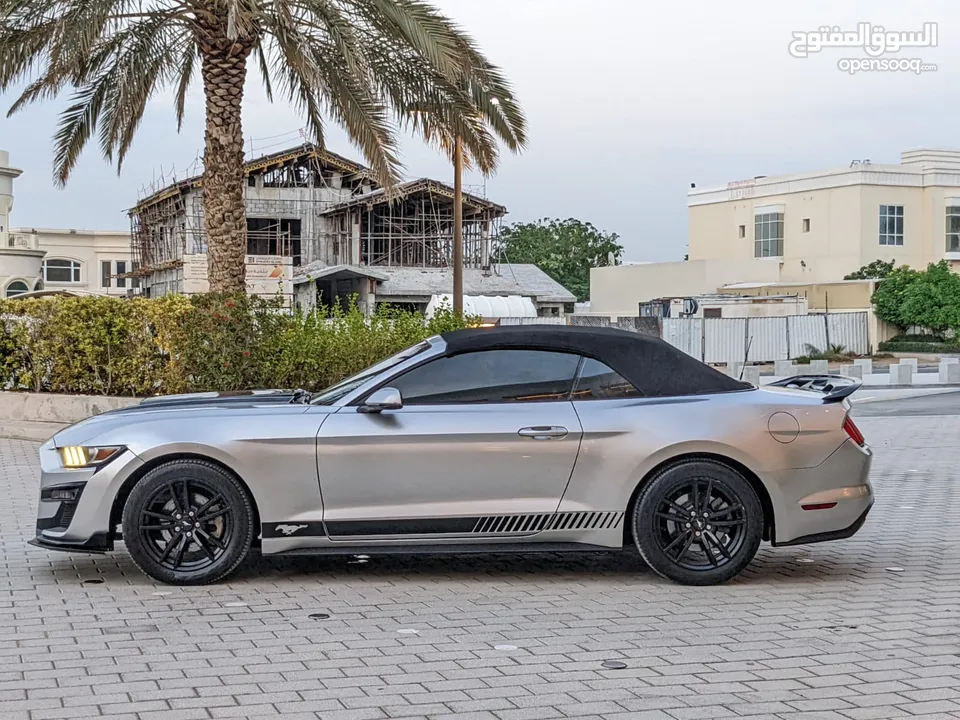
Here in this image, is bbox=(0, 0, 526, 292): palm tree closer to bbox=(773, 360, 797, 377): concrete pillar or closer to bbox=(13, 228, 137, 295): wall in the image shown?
bbox=(773, 360, 797, 377): concrete pillar

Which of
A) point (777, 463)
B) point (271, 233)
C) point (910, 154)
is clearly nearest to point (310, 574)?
point (777, 463)

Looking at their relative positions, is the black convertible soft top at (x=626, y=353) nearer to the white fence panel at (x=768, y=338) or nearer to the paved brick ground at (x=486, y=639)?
the paved brick ground at (x=486, y=639)

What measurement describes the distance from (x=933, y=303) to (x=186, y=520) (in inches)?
1705

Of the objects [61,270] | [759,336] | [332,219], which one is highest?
[332,219]

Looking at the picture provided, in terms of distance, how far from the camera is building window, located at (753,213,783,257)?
59.6 m

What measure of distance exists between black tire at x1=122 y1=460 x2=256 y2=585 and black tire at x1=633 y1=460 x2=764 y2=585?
2406 millimetres

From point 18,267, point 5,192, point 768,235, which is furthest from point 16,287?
point 768,235

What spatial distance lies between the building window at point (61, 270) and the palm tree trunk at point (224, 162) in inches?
2521

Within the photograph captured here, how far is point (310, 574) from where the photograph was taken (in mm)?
7598

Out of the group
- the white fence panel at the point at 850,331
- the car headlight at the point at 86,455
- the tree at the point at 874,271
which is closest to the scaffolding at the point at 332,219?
the white fence panel at the point at 850,331

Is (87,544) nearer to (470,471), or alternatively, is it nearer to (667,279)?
(470,471)

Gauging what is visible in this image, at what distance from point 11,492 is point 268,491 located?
204 inches

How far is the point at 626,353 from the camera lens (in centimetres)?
745

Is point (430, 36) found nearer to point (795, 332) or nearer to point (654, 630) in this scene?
point (654, 630)
